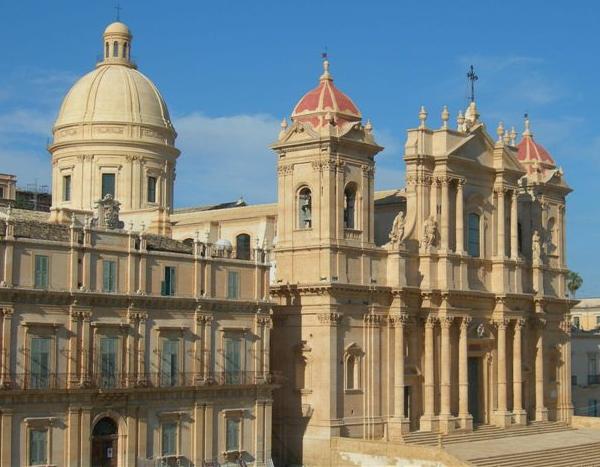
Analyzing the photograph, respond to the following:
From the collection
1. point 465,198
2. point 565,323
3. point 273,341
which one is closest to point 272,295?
point 273,341

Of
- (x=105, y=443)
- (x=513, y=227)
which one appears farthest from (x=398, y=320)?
(x=105, y=443)

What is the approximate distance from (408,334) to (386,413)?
445 centimetres

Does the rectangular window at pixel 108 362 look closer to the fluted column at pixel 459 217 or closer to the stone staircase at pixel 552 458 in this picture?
the stone staircase at pixel 552 458

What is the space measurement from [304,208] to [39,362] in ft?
59.7

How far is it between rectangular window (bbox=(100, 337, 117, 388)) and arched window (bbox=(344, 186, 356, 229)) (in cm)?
1576

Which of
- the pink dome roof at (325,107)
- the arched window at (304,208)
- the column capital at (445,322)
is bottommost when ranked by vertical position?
the column capital at (445,322)

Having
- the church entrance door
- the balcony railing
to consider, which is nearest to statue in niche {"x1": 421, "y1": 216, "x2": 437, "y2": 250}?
the church entrance door

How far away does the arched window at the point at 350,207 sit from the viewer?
59.7 meters

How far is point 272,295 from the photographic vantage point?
5953cm

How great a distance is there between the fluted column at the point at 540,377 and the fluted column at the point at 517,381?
8.15ft

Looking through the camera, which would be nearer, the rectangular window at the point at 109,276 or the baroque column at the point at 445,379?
the rectangular window at the point at 109,276

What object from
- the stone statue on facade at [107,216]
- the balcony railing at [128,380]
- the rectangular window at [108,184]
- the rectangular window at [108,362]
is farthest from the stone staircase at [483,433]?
the rectangular window at [108,184]

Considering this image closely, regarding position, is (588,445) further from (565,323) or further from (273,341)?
(273,341)

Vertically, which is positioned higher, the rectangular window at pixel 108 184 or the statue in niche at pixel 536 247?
the rectangular window at pixel 108 184
